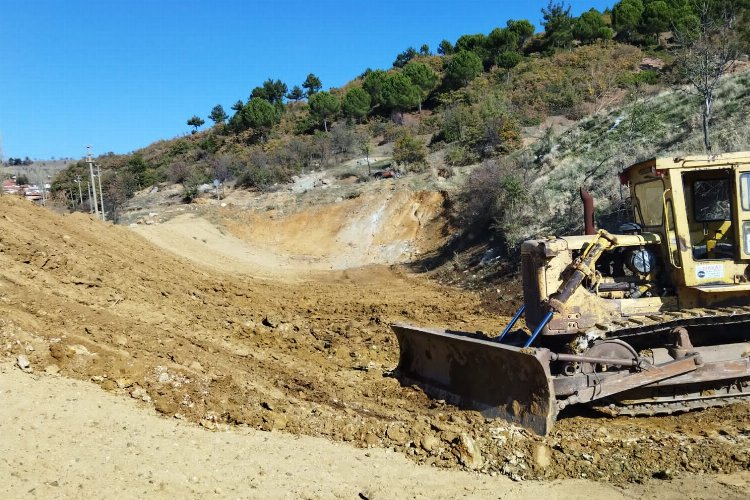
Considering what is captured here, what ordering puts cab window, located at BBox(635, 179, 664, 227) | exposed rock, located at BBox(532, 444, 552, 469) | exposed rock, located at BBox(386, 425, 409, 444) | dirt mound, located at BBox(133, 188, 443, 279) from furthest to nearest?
dirt mound, located at BBox(133, 188, 443, 279) < cab window, located at BBox(635, 179, 664, 227) < exposed rock, located at BBox(386, 425, 409, 444) < exposed rock, located at BBox(532, 444, 552, 469)

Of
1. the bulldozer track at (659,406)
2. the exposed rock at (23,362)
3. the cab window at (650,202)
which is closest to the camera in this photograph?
the exposed rock at (23,362)

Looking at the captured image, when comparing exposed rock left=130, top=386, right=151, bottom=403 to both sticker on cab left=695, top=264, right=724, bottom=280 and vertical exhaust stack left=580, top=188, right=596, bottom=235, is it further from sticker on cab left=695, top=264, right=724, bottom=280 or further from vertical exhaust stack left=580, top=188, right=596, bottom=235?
sticker on cab left=695, top=264, right=724, bottom=280

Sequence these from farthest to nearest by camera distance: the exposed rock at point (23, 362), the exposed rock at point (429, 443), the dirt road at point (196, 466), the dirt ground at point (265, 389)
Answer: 1. the exposed rock at point (23, 362)
2. the exposed rock at point (429, 443)
3. the dirt ground at point (265, 389)
4. the dirt road at point (196, 466)

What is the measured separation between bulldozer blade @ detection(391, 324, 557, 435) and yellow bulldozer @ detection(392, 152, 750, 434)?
2 cm

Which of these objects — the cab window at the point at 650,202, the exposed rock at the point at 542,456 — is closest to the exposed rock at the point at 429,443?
the exposed rock at the point at 542,456

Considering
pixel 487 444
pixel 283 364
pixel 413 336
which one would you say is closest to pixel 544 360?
pixel 487 444

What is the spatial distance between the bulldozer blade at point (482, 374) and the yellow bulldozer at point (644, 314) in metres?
0.02

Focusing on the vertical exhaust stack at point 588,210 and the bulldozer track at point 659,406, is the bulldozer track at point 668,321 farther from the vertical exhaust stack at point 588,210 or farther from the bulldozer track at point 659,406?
the vertical exhaust stack at point 588,210

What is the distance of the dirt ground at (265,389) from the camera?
5.52 meters

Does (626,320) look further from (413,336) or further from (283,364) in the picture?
(283,364)

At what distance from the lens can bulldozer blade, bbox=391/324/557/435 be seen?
628cm

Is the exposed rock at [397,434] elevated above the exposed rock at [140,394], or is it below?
below

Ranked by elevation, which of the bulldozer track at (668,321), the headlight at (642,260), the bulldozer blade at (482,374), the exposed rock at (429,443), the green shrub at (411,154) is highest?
the green shrub at (411,154)

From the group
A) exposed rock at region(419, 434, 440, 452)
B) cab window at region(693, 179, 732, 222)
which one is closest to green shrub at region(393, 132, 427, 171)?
cab window at region(693, 179, 732, 222)
